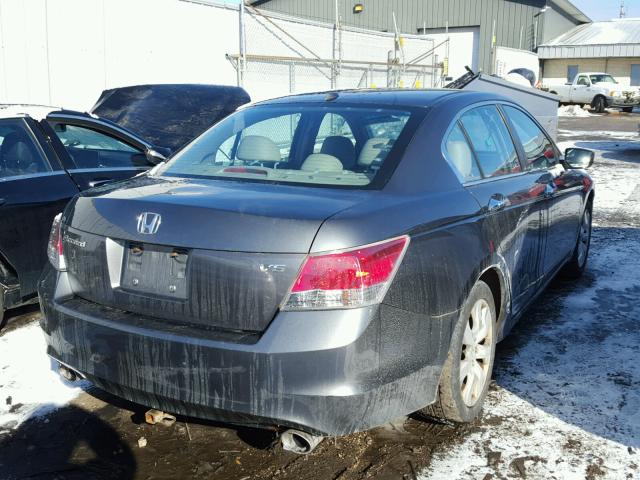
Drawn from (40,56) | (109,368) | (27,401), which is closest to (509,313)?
(109,368)

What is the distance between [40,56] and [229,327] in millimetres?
9318

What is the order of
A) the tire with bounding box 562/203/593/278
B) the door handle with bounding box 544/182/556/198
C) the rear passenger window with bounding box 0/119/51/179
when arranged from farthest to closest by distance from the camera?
the tire with bounding box 562/203/593/278 < the rear passenger window with bounding box 0/119/51/179 < the door handle with bounding box 544/182/556/198

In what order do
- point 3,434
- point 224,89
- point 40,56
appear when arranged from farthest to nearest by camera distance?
point 40,56
point 224,89
point 3,434

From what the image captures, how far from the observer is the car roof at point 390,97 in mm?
3600

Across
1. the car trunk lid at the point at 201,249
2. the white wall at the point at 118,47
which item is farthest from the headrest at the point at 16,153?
the white wall at the point at 118,47

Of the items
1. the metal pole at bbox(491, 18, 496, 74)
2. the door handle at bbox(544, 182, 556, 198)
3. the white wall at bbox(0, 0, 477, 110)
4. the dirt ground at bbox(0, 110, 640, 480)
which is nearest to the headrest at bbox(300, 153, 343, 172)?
the dirt ground at bbox(0, 110, 640, 480)

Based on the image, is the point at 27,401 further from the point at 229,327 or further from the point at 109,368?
the point at 229,327

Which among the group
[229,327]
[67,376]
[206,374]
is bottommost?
[67,376]

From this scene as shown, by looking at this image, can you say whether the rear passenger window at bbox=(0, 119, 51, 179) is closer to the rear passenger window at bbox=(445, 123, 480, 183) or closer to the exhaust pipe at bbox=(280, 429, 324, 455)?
the rear passenger window at bbox=(445, 123, 480, 183)

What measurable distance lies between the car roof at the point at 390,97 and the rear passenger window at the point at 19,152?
1.83 meters

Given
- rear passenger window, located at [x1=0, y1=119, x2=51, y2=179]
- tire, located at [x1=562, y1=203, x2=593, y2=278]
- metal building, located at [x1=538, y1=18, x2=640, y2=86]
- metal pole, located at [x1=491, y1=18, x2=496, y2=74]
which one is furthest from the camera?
metal building, located at [x1=538, y1=18, x2=640, y2=86]

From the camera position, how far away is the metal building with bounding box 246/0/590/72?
40.7 metres

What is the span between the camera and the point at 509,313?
3.78 metres

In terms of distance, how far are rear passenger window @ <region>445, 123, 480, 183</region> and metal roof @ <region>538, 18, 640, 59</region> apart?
43.7 metres
